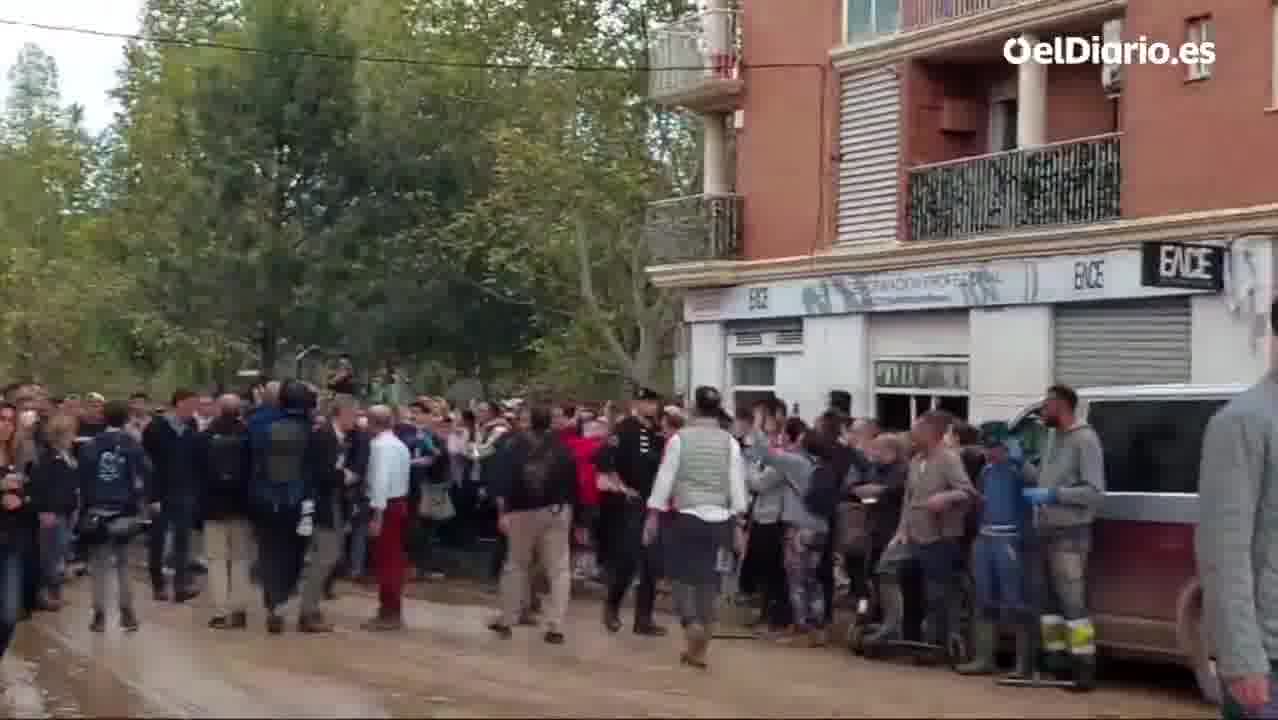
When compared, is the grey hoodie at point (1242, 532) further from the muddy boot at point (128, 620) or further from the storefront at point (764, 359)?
the storefront at point (764, 359)

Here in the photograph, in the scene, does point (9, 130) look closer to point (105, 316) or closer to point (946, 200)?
point (105, 316)

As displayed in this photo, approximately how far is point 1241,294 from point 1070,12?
4739mm

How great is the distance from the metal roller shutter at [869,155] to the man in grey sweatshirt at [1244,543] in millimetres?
22154

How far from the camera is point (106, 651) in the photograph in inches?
589

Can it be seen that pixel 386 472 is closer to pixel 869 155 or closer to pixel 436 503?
pixel 436 503

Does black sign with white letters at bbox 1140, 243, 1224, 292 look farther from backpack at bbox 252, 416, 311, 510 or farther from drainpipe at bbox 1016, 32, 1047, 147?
backpack at bbox 252, 416, 311, 510

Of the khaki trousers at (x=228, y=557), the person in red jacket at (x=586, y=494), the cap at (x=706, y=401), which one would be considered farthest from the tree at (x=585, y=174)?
the cap at (x=706, y=401)

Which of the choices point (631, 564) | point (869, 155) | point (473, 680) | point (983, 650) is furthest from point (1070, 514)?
point (869, 155)

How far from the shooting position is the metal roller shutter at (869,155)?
28.0 metres

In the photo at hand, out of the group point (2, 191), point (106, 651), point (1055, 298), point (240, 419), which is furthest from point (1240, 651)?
point (2, 191)

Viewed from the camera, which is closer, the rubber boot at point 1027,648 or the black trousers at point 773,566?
the rubber boot at point 1027,648

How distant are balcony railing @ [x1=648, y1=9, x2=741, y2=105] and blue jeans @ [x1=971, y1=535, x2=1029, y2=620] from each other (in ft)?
61.1

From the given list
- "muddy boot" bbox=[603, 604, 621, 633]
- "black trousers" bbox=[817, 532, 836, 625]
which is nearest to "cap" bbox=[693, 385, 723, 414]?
"black trousers" bbox=[817, 532, 836, 625]

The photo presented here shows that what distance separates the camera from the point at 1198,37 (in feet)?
75.3
